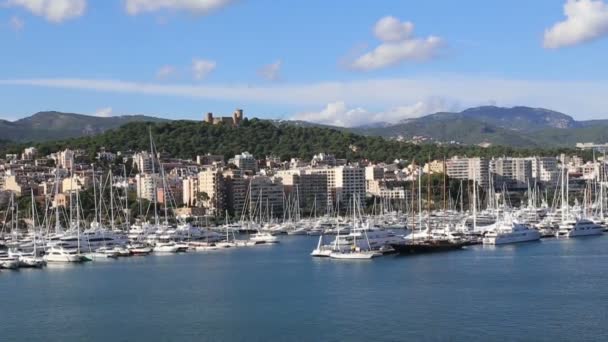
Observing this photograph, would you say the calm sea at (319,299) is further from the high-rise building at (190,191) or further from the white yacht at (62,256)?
the high-rise building at (190,191)

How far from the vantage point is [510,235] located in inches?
2136

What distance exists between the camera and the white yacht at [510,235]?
175ft

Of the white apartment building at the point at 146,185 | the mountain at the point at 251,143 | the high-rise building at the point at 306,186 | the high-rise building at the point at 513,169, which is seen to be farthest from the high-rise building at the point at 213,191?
the high-rise building at the point at 513,169

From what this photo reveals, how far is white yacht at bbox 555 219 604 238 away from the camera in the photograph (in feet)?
193

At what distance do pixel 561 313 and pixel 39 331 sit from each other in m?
15.3

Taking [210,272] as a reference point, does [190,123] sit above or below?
above

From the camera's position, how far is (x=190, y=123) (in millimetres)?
144375

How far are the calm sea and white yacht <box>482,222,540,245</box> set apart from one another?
4352mm

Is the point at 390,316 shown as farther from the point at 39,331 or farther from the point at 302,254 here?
the point at 302,254

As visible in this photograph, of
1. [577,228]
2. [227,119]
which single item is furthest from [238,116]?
[577,228]

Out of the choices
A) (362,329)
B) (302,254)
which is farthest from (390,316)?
(302,254)

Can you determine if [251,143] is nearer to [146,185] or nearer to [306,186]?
[306,186]

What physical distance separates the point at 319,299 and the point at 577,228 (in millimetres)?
30453

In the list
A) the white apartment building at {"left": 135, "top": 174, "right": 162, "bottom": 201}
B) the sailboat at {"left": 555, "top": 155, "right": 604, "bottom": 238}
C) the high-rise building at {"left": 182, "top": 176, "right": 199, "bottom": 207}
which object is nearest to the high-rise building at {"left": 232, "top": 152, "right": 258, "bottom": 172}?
the high-rise building at {"left": 182, "top": 176, "right": 199, "bottom": 207}
